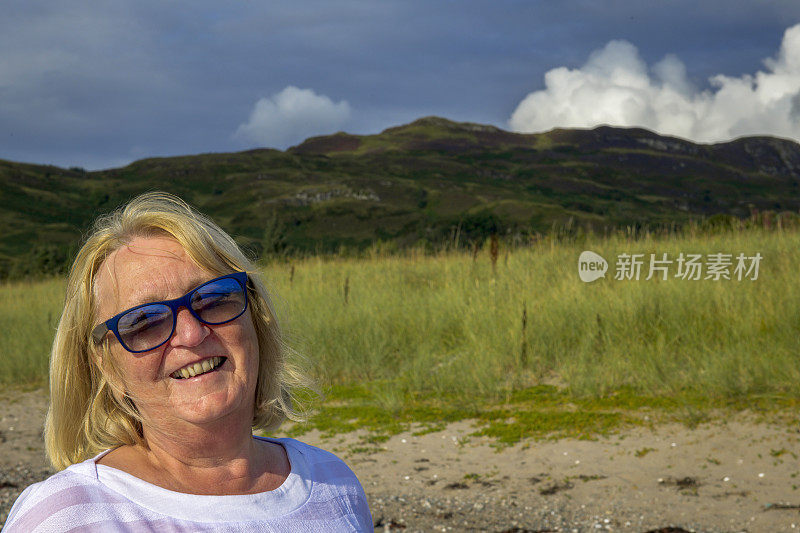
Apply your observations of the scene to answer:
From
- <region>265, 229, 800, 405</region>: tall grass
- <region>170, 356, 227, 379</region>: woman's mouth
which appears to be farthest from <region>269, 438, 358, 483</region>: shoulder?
<region>265, 229, 800, 405</region>: tall grass

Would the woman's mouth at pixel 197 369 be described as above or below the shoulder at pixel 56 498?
above

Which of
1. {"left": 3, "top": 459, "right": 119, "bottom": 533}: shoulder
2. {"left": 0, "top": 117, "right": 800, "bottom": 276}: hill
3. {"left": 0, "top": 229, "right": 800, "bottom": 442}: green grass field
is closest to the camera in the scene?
{"left": 3, "top": 459, "right": 119, "bottom": 533}: shoulder

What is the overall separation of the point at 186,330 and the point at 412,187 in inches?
4198

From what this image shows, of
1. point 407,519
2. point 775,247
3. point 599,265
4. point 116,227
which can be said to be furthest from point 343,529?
point 775,247

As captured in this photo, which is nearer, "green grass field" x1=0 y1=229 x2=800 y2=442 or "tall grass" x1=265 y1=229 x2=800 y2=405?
"green grass field" x1=0 y1=229 x2=800 y2=442

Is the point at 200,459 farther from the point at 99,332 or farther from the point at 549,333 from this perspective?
the point at 549,333

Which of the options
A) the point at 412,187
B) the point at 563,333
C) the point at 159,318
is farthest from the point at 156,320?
the point at 412,187

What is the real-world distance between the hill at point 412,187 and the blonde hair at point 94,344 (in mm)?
28798

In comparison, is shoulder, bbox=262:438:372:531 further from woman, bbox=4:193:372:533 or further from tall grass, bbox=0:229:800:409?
tall grass, bbox=0:229:800:409

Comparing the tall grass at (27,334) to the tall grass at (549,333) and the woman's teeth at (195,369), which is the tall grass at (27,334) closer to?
the tall grass at (549,333)

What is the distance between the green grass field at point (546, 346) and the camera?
18.7 feet

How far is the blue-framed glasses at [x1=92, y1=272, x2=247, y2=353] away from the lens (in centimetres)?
144

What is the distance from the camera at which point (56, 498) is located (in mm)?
1187

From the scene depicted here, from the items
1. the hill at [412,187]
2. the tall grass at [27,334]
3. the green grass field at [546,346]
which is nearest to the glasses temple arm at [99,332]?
the green grass field at [546,346]
